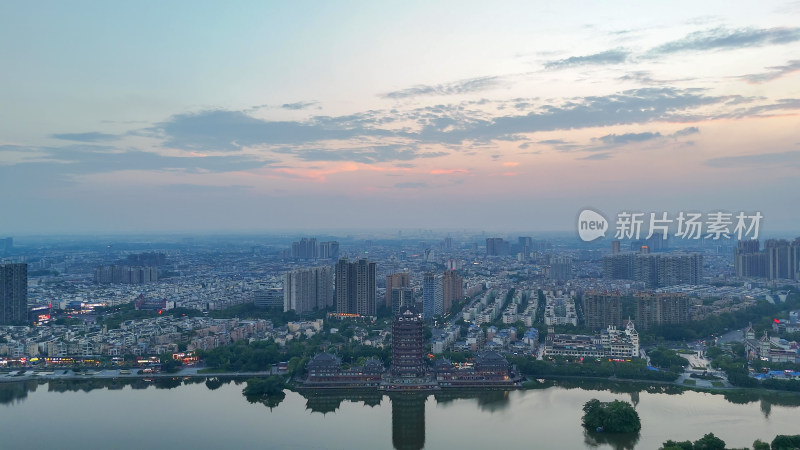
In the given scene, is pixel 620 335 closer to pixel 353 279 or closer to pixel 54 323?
pixel 353 279

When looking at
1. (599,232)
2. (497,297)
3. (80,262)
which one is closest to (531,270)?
(497,297)

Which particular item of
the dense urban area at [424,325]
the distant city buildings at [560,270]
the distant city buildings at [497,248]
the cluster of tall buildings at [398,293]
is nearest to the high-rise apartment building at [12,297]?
the dense urban area at [424,325]

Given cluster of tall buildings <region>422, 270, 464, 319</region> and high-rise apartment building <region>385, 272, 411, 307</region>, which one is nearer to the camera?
cluster of tall buildings <region>422, 270, 464, 319</region>

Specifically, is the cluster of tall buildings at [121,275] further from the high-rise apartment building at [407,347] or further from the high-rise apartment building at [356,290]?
the high-rise apartment building at [407,347]

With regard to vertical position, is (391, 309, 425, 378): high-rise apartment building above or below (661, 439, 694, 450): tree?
above

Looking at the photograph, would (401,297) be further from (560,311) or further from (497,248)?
(497,248)
